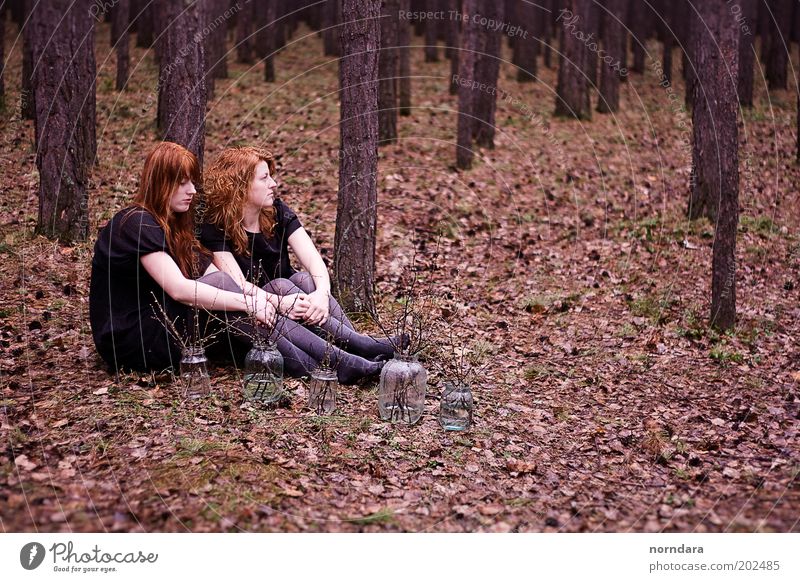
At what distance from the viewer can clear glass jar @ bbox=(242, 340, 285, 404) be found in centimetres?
486

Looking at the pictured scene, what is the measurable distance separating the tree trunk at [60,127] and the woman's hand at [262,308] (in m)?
3.73

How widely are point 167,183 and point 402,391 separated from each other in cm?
203

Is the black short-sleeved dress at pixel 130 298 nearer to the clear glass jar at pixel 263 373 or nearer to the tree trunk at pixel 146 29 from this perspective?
the clear glass jar at pixel 263 373

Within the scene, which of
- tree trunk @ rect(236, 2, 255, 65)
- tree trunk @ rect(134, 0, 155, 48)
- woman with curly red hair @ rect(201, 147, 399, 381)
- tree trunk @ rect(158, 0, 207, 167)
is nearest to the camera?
woman with curly red hair @ rect(201, 147, 399, 381)

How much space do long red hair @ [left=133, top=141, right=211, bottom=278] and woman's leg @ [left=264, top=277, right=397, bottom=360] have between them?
26.9 inches

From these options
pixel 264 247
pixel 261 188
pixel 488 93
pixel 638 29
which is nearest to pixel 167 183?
pixel 261 188

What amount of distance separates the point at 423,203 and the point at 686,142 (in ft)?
25.9

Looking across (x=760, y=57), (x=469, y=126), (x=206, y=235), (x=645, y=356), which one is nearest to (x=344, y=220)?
(x=206, y=235)

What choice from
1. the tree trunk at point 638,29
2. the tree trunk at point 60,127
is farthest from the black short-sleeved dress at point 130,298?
the tree trunk at point 638,29

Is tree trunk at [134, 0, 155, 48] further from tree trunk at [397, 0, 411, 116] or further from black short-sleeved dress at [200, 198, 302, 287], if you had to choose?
black short-sleeved dress at [200, 198, 302, 287]

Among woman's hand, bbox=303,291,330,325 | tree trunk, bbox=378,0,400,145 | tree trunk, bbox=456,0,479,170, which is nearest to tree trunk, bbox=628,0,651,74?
tree trunk, bbox=456,0,479,170

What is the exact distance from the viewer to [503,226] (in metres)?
9.78

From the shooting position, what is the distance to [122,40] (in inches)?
639

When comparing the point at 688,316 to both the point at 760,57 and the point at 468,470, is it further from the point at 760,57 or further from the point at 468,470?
the point at 760,57
